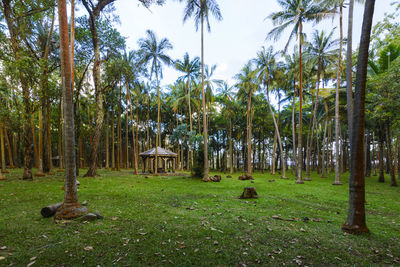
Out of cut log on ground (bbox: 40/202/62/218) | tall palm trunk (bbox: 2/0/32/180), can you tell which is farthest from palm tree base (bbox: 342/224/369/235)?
tall palm trunk (bbox: 2/0/32/180)

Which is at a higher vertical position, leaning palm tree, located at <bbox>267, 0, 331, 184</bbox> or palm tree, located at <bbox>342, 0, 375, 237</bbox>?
leaning palm tree, located at <bbox>267, 0, 331, 184</bbox>

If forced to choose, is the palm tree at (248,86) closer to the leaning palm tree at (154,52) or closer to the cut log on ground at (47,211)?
the leaning palm tree at (154,52)

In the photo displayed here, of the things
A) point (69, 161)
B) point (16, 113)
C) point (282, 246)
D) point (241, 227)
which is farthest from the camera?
point (16, 113)

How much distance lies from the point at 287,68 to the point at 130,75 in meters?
15.9

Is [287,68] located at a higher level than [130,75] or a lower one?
higher

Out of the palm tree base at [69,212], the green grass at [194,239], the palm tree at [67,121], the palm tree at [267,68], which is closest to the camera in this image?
the green grass at [194,239]

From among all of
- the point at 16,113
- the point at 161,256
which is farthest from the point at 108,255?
the point at 16,113

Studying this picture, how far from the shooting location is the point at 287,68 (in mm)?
20141

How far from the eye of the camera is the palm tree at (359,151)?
4.40 metres

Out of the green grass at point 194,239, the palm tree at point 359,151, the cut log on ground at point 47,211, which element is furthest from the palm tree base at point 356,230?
the cut log on ground at point 47,211

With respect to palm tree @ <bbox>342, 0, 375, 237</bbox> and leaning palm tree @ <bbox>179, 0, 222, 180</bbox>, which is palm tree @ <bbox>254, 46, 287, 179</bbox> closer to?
leaning palm tree @ <bbox>179, 0, 222, 180</bbox>

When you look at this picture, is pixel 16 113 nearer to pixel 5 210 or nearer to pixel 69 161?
pixel 5 210

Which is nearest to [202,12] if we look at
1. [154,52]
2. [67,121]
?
[154,52]

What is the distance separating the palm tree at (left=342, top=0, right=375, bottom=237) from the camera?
4402mm
